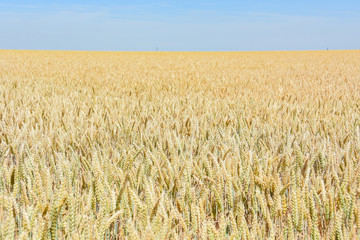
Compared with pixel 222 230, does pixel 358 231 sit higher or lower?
lower

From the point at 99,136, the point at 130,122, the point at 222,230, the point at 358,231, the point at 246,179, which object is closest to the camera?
the point at 222,230

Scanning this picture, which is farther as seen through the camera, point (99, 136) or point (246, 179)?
point (99, 136)

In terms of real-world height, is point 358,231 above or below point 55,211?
below

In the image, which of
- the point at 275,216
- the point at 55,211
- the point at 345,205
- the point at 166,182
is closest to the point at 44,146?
the point at 166,182

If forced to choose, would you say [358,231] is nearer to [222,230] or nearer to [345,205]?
[345,205]

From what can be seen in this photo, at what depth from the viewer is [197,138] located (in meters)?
2.08

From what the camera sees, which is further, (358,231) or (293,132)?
(293,132)

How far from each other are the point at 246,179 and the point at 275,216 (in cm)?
22

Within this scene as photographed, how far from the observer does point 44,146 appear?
1.82 meters

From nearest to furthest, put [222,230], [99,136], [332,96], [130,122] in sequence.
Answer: [222,230] < [99,136] < [130,122] < [332,96]

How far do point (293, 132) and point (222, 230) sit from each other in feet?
5.12

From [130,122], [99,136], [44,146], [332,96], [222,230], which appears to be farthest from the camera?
[332,96]

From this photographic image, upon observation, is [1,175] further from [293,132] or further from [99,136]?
[293,132]

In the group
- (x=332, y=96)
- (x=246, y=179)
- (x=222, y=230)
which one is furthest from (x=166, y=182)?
(x=332, y=96)
